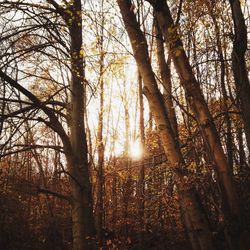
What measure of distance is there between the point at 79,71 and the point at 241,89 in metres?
3.49

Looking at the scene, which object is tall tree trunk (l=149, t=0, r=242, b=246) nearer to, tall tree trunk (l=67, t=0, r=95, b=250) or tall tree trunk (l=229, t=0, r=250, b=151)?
tall tree trunk (l=229, t=0, r=250, b=151)

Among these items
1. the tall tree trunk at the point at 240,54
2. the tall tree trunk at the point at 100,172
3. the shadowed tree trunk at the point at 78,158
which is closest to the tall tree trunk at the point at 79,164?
the shadowed tree trunk at the point at 78,158

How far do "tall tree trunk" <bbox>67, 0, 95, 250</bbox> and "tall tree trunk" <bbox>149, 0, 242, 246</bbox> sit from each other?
182 cm

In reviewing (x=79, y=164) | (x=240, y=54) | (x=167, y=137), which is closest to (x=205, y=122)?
(x=167, y=137)

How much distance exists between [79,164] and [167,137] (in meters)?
2.39

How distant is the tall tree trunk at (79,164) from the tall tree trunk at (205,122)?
182 centimetres

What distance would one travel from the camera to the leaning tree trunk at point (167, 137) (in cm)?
311

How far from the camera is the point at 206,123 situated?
10.0 feet

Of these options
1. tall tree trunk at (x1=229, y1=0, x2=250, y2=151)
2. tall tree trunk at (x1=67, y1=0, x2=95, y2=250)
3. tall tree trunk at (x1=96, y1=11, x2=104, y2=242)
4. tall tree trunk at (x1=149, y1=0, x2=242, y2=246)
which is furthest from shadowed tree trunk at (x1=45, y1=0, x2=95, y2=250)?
tall tree trunk at (x1=229, y1=0, x2=250, y2=151)

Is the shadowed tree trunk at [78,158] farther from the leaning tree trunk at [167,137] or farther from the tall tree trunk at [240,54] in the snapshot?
the tall tree trunk at [240,54]

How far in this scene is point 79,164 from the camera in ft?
17.6

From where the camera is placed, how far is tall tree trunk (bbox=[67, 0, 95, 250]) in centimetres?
513

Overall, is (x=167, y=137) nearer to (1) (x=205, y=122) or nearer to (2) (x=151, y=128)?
(1) (x=205, y=122)

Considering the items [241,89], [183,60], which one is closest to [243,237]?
[241,89]
